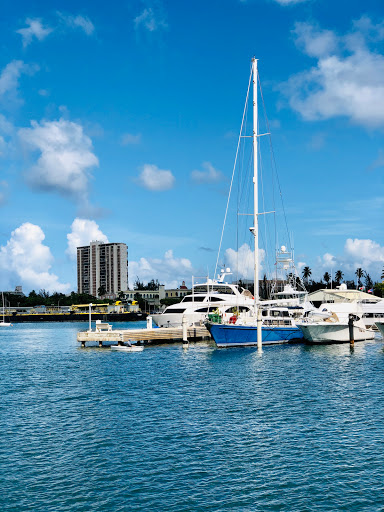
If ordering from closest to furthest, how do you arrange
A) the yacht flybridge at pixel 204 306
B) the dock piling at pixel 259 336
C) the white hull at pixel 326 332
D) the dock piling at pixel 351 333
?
the dock piling at pixel 259 336
the dock piling at pixel 351 333
the white hull at pixel 326 332
the yacht flybridge at pixel 204 306

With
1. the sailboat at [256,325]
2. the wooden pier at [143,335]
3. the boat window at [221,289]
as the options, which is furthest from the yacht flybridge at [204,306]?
the sailboat at [256,325]

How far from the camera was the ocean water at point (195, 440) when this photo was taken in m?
17.7

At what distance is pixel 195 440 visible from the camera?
938 inches

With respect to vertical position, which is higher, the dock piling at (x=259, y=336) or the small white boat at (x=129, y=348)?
the dock piling at (x=259, y=336)

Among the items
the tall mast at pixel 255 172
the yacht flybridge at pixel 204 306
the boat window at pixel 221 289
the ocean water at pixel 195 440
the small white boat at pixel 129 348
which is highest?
the tall mast at pixel 255 172

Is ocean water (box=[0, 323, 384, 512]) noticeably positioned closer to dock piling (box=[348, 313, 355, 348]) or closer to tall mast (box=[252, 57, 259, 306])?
dock piling (box=[348, 313, 355, 348])

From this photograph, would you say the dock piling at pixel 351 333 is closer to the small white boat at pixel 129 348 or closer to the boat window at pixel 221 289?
the boat window at pixel 221 289

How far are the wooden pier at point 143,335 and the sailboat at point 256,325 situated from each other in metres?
8.74

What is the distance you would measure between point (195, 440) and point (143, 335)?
44765 mm

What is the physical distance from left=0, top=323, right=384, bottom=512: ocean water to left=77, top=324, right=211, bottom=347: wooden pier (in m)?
20.8

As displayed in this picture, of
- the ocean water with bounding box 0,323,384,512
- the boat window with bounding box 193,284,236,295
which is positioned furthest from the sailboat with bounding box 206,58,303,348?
the ocean water with bounding box 0,323,384,512

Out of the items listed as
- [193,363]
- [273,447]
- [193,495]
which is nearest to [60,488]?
[193,495]

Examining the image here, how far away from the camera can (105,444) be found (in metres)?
23.7

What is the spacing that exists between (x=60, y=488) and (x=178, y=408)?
12.3m
